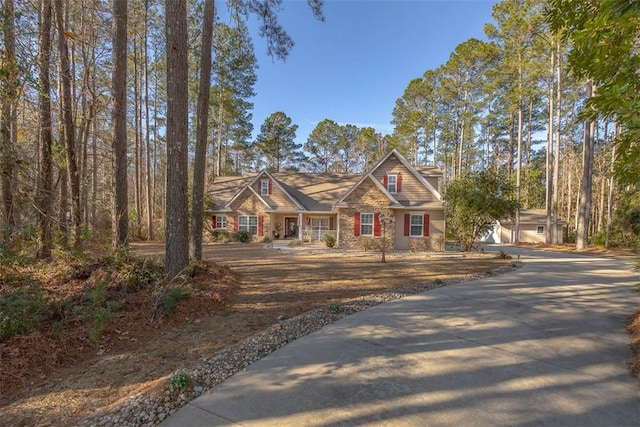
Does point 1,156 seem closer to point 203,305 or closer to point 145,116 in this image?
point 203,305

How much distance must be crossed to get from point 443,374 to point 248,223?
19.0 m

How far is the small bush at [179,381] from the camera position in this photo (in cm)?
286

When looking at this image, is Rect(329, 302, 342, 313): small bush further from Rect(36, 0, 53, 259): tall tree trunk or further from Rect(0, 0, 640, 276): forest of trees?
Rect(36, 0, 53, 259): tall tree trunk

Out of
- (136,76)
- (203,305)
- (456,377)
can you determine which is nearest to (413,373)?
(456,377)

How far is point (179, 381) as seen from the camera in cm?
290

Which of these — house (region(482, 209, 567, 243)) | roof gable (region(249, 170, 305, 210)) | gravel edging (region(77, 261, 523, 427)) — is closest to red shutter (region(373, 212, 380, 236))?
roof gable (region(249, 170, 305, 210))

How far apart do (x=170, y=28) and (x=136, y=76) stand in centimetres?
1654

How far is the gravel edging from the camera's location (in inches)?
99.7

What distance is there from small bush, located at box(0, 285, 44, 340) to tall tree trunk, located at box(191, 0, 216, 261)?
4641 mm

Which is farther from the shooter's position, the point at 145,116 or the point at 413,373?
the point at 145,116

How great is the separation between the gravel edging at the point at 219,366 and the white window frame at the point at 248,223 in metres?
15.8

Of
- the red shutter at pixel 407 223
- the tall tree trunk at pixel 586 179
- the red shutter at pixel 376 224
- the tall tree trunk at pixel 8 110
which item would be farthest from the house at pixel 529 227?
the tall tree trunk at pixel 8 110

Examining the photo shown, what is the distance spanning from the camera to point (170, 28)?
6.22 metres

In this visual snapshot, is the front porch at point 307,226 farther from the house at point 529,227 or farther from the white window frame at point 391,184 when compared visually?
the house at point 529,227
